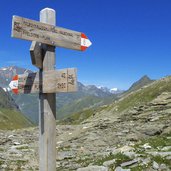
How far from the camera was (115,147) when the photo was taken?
102ft

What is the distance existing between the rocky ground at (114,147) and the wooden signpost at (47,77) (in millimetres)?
8227

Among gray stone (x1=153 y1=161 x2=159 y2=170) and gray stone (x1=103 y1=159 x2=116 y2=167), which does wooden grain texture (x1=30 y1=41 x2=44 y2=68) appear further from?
gray stone (x1=103 y1=159 x2=116 y2=167)

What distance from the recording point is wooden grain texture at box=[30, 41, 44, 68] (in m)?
10.3

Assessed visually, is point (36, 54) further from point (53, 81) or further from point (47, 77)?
point (53, 81)

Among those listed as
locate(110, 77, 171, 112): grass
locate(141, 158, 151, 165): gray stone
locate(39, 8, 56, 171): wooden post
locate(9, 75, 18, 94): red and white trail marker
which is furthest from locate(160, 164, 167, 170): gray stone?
locate(110, 77, 171, 112): grass

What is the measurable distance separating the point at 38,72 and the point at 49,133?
6.31 ft

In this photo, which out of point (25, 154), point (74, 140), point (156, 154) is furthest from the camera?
point (74, 140)

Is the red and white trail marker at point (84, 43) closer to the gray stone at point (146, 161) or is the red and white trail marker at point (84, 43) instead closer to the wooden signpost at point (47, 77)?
the wooden signpost at point (47, 77)

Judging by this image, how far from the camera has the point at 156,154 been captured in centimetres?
2000

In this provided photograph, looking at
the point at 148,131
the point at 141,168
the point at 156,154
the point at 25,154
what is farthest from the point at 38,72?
the point at 148,131

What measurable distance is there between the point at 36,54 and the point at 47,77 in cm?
77

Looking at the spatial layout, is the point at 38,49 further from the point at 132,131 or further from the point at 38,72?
the point at 132,131

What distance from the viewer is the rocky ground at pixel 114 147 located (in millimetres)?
19266

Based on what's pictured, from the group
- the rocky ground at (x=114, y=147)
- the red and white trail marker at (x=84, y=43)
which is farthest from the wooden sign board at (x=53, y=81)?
the rocky ground at (x=114, y=147)
